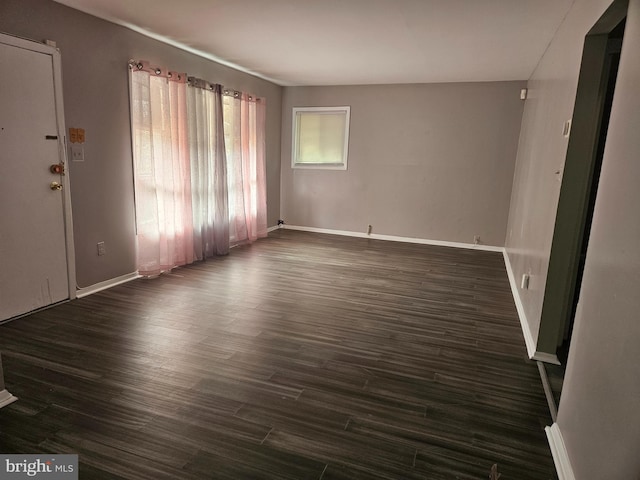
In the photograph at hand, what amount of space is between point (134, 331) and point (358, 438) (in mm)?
1907

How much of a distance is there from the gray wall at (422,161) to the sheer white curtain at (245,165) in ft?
3.48

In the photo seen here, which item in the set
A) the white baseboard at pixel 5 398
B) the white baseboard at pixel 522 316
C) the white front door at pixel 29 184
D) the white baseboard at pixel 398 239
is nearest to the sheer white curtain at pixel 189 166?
the white front door at pixel 29 184

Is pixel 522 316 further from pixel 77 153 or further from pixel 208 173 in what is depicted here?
pixel 77 153

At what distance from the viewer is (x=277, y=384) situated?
7.62 feet

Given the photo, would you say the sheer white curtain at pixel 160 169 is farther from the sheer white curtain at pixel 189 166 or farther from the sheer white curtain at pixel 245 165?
the sheer white curtain at pixel 245 165

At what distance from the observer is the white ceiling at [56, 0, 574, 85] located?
3.02 metres

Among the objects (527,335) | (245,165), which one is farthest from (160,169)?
(527,335)

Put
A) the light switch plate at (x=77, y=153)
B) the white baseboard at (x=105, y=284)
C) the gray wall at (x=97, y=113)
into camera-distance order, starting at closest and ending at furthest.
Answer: the gray wall at (x=97, y=113) → the light switch plate at (x=77, y=153) → the white baseboard at (x=105, y=284)

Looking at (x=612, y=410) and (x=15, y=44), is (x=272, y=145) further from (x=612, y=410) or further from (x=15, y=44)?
(x=612, y=410)

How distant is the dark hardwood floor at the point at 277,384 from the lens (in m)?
1.76

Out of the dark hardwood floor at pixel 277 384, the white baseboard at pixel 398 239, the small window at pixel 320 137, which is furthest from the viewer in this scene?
the small window at pixel 320 137

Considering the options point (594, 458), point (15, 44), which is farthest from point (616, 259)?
point (15, 44)

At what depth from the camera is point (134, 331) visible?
295cm

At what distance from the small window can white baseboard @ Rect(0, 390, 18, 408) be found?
545 cm
